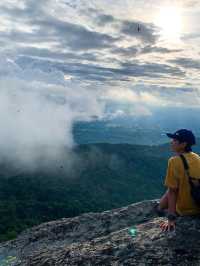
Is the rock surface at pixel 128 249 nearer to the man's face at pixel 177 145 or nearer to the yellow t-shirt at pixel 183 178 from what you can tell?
the yellow t-shirt at pixel 183 178

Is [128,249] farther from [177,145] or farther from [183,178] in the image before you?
[177,145]

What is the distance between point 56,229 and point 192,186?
9.62 meters

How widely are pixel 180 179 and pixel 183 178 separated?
113 mm

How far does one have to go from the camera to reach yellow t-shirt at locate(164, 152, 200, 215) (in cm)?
1281

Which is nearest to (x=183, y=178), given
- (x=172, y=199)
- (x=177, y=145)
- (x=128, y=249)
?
(x=172, y=199)

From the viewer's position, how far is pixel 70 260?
12.7 metres

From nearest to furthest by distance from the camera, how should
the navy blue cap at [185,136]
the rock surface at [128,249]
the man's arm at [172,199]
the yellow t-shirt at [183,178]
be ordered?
the rock surface at [128,249] < the yellow t-shirt at [183,178] < the man's arm at [172,199] < the navy blue cap at [185,136]

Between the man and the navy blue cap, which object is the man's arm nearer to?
the man

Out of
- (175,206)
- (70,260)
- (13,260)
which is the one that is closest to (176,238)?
(175,206)

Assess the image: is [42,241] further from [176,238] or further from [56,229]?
[176,238]

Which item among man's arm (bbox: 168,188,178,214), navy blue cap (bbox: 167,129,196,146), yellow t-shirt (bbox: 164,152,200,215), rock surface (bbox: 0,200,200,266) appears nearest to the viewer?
rock surface (bbox: 0,200,200,266)

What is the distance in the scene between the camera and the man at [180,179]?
42.2 ft

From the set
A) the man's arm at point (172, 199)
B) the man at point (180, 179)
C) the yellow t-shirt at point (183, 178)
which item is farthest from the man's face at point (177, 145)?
the man's arm at point (172, 199)

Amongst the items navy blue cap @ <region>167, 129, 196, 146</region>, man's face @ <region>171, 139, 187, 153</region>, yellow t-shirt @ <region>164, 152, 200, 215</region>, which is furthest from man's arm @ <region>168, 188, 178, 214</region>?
navy blue cap @ <region>167, 129, 196, 146</region>
